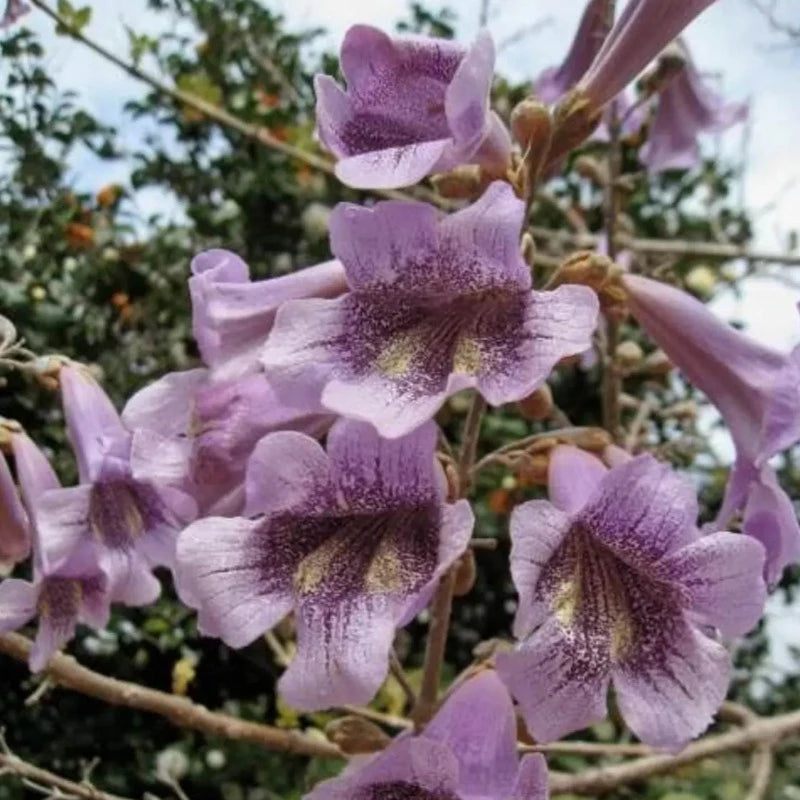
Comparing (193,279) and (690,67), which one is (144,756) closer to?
(690,67)

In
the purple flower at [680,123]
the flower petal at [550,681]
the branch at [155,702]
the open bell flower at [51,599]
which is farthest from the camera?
the purple flower at [680,123]

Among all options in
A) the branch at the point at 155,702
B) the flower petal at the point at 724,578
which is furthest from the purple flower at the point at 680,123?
the flower petal at the point at 724,578

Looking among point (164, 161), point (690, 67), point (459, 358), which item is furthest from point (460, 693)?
point (164, 161)

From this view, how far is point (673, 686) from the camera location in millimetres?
696

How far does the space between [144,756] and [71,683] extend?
134 centimetres

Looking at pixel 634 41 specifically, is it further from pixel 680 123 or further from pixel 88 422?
pixel 680 123

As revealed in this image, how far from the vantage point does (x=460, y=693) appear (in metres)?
0.77

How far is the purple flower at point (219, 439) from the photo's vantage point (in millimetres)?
755

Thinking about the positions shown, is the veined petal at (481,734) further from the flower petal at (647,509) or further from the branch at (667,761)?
the branch at (667,761)

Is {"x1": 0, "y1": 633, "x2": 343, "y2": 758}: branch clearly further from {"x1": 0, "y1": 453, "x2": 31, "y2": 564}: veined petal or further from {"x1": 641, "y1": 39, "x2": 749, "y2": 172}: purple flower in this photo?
{"x1": 641, "y1": 39, "x2": 749, "y2": 172}: purple flower

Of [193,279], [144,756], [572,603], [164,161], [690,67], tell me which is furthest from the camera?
[164,161]

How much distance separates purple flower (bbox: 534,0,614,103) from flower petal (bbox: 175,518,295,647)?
814 mm

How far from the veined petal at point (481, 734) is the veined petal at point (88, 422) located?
0.30 meters

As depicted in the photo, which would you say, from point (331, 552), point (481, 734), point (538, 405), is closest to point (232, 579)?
point (331, 552)
